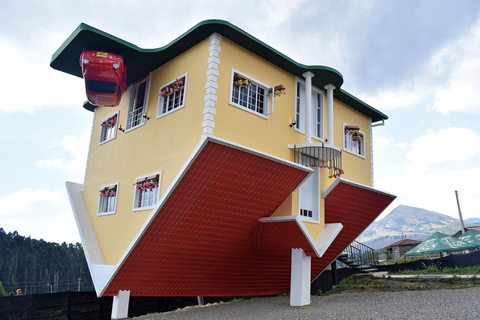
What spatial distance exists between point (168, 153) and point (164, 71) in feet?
9.46

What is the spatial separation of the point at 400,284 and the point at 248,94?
943cm

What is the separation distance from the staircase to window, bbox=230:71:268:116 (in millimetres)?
10288

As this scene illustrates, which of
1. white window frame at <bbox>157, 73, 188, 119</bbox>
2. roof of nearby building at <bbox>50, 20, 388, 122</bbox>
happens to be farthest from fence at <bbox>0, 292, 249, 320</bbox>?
roof of nearby building at <bbox>50, 20, 388, 122</bbox>

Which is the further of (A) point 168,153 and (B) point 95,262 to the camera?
(B) point 95,262

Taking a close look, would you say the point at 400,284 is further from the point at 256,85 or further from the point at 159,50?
the point at 159,50

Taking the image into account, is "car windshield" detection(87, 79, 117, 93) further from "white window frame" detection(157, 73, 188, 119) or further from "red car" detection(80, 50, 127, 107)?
"white window frame" detection(157, 73, 188, 119)

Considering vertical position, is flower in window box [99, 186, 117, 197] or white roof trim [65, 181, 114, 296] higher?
flower in window box [99, 186, 117, 197]

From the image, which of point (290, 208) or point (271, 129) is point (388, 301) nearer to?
point (290, 208)

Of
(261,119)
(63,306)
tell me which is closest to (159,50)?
(261,119)

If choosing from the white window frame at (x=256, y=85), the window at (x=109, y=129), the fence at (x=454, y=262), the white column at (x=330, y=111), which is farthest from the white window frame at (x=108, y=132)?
the fence at (x=454, y=262)

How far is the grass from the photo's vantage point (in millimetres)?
13898

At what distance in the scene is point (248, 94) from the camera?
1155 cm

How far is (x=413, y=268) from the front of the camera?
22047 millimetres

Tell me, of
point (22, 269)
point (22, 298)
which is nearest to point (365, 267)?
point (22, 298)
